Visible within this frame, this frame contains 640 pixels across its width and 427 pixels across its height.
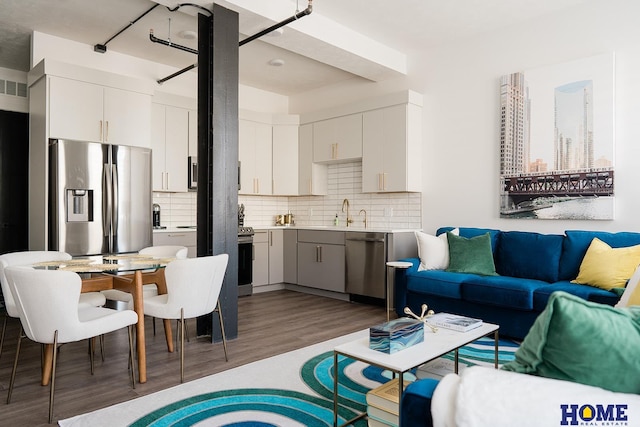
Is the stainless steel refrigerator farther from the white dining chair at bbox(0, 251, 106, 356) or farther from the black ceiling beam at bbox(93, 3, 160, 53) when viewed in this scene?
the black ceiling beam at bbox(93, 3, 160, 53)

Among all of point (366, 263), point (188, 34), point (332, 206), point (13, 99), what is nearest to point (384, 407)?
point (366, 263)

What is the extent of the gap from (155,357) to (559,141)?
419 cm

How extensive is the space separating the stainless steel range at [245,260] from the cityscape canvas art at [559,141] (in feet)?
10.5

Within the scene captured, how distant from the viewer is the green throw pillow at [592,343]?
114 cm

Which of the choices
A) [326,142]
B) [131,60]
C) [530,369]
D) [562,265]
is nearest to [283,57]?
[326,142]

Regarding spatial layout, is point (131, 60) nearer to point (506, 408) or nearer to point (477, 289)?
point (477, 289)

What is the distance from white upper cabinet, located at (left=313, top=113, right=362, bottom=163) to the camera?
6.12 m

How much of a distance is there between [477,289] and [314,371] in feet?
5.76

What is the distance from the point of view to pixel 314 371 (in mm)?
3195

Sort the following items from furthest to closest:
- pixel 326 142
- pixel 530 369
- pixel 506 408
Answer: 1. pixel 326 142
2. pixel 530 369
3. pixel 506 408

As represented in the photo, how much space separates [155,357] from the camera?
3.55 metres

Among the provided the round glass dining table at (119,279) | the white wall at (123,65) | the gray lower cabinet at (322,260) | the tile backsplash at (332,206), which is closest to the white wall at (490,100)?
the tile backsplash at (332,206)

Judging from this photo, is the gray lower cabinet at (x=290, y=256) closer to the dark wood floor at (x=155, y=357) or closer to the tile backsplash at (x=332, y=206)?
the tile backsplash at (x=332, y=206)

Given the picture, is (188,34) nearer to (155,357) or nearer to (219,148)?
(219,148)
